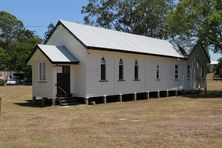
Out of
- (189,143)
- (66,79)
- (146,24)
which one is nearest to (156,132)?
(189,143)

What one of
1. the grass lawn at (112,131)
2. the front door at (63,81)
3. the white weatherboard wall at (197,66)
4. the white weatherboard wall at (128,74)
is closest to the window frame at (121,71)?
the white weatherboard wall at (128,74)

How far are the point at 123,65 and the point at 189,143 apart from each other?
20.2m

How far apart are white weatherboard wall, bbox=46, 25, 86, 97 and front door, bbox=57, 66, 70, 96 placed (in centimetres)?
28

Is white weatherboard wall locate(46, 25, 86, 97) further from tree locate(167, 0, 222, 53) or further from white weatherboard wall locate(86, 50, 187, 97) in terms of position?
tree locate(167, 0, 222, 53)

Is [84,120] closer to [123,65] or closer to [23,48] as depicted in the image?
[123,65]

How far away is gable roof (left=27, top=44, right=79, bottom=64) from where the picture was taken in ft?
89.4

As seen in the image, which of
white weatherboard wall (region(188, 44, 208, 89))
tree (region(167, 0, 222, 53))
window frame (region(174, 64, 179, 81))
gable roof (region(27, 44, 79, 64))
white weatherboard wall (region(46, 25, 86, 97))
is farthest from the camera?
white weatherboard wall (region(188, 44, 208, 89))

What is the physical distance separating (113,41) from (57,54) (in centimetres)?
570

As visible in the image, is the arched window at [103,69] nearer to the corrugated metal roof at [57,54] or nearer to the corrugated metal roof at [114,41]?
the corrugated metal roof at [114,41]

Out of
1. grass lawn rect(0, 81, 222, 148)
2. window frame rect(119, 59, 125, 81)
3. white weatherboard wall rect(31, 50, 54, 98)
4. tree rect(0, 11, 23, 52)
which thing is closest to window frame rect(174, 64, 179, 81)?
window frame rect(119, 59, 125, 81)

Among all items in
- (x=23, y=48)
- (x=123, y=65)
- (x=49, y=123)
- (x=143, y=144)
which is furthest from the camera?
(x=23, y=48)

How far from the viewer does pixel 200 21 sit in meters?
39.8

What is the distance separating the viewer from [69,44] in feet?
96.1

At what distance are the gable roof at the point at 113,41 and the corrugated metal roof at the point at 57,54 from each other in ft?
4.61
